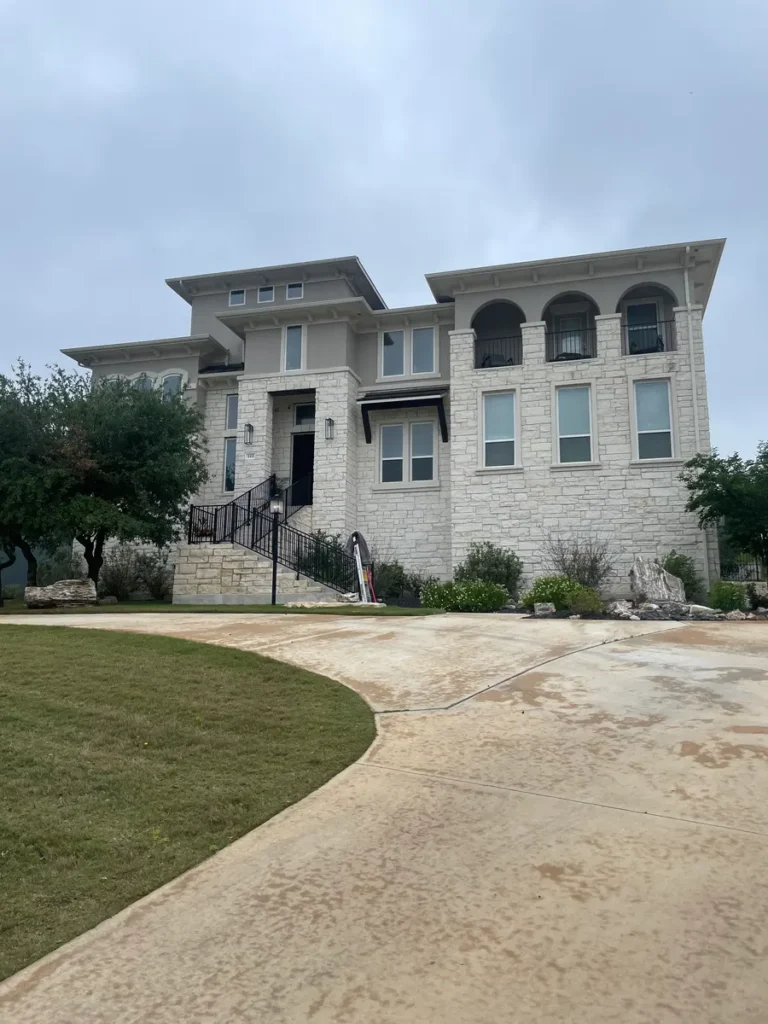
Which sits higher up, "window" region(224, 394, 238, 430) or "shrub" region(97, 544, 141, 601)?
"window" region(224, 394, 238, 430)

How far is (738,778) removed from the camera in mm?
3807

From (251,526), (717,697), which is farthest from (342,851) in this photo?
(251,526)

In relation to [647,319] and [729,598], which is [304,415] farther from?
[729,598]

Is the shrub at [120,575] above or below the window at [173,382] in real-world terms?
below

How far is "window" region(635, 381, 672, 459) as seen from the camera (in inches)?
753

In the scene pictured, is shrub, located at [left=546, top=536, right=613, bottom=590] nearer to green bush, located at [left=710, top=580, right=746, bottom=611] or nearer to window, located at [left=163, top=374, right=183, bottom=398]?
green bush, located at [left=710, top=580, right=746, bottom=611]

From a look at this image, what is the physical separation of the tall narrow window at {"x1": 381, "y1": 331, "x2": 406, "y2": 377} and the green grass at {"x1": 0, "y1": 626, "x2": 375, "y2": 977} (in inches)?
654

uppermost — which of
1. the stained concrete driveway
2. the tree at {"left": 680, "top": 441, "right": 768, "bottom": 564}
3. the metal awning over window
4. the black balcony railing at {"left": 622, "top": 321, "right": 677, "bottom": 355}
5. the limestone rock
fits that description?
the black balcony railing at {"left": 622, "top": 321, "right": 677, "bottom": 355}

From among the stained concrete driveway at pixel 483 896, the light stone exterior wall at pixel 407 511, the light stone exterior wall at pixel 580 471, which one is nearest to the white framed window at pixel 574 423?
the light stone exterior wall at pixel 580 471

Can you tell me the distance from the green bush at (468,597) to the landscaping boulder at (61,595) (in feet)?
26.6

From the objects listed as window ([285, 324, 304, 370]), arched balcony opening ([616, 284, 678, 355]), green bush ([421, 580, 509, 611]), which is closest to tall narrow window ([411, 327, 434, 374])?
window ([285, 324, 304, 370])

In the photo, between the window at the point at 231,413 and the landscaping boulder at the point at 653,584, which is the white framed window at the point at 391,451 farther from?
the landscaping boulder at the point at 653,584

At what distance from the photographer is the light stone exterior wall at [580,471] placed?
1873 cm

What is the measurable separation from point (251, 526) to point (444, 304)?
353 inches
